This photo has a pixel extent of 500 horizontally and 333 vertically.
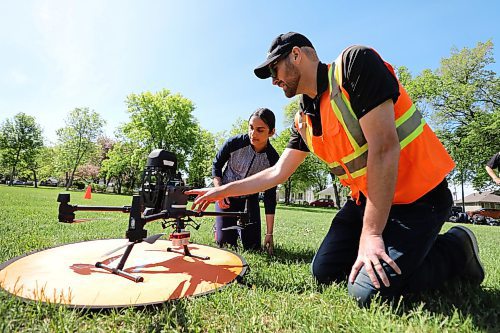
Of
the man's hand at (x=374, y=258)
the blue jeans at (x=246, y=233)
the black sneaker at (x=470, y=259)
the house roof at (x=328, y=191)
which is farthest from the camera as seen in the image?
the house roof at (x=328, y=191)

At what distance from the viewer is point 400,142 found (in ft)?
7.30

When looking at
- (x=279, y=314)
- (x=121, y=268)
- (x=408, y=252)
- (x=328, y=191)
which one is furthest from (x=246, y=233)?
(x=328, y=191)

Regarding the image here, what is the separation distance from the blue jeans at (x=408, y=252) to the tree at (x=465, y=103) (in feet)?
89.5

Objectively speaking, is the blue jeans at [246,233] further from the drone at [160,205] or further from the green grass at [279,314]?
the green grass at [279,314]

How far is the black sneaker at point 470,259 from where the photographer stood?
2.51 meters

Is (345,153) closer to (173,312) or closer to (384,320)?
(384,320)

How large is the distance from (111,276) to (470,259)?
9.94ft

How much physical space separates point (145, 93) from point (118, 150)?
11.4m

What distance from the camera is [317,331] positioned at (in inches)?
68.0

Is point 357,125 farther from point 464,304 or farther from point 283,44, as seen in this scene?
point 464,304

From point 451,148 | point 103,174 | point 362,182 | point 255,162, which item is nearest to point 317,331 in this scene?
point 362,182

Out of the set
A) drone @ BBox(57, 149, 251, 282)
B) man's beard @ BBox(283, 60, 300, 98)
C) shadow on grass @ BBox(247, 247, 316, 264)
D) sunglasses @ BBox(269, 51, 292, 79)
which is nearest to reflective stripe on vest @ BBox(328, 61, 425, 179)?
man's beard @ BBox(283, 60, 300, 98)

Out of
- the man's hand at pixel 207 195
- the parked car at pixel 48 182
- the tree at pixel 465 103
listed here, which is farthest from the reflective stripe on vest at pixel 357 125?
the parked car at pixel 48 182

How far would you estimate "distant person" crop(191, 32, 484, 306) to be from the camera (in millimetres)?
1902
